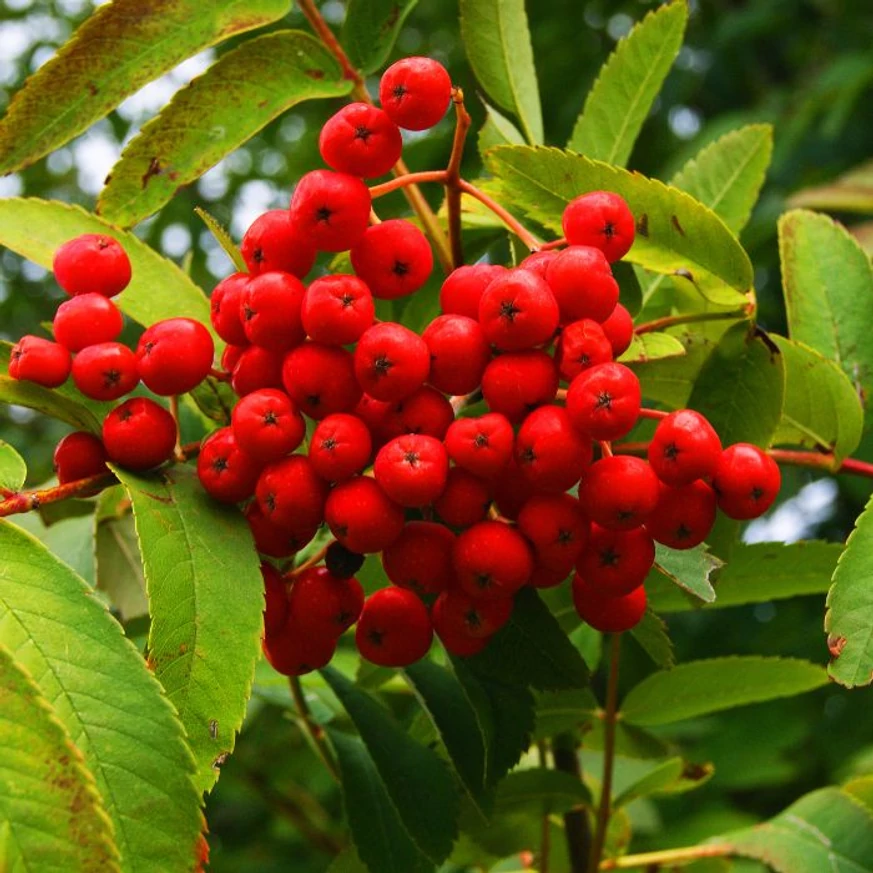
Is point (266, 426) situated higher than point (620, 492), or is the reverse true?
point (266, 426)

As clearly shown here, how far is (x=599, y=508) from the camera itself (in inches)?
41.4

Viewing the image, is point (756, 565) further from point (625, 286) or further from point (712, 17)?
point (712, 17)

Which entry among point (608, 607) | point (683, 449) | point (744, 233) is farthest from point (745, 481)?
point (744, 233)

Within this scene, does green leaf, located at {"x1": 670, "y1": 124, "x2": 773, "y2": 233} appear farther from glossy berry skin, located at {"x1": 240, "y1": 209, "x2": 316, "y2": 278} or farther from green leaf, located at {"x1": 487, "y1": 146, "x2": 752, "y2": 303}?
glossy berry skin, located at {"x1": 240, "y1": 209, "x2": 316, "y2": 278}

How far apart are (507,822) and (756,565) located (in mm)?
540

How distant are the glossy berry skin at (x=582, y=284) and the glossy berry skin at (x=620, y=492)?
14 cm

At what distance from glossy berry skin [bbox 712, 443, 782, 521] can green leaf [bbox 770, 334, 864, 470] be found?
13.0 inches

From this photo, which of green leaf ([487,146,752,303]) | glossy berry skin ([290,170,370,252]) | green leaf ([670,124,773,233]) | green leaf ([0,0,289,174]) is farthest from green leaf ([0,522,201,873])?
green leaf ([670,124,773,233])

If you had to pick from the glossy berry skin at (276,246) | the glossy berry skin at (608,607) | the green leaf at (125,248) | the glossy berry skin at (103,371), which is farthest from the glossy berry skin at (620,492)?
the green leaf at (125,248)

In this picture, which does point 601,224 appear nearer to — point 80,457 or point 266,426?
point 266,426

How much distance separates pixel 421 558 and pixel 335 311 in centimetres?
25

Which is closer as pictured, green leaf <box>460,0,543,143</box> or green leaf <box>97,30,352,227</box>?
green leaf <box>97,30,352,227</box>

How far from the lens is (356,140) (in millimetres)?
1143

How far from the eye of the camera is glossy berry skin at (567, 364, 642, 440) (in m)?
1.02
